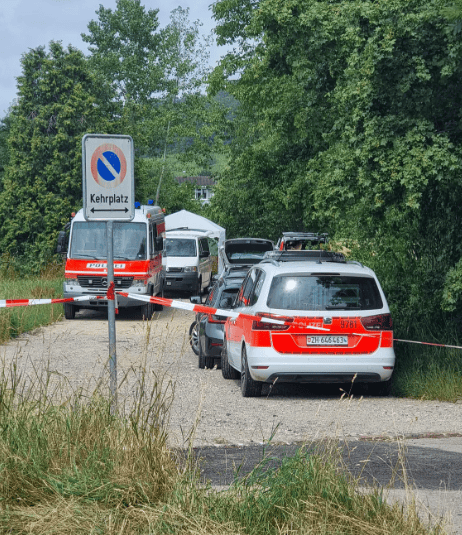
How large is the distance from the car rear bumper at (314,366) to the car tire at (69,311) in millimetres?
14102

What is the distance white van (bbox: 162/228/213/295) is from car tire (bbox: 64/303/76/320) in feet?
25.8

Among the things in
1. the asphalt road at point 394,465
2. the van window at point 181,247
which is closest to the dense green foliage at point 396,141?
the asphalt road at point 394,465

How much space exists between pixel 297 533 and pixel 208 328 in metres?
9.72

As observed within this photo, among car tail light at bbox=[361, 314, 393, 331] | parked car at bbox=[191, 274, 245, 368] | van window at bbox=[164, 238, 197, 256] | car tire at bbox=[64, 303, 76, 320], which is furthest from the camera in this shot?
van window at bbox=[164, 238, 197, 256]

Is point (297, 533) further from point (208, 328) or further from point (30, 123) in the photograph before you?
point (30, 123)

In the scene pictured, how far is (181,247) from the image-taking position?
113 ft

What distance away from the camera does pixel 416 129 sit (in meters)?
12.1

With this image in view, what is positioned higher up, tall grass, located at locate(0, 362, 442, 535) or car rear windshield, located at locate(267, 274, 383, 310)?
car rear windshield, located at locate(267, 274, 383, 310)

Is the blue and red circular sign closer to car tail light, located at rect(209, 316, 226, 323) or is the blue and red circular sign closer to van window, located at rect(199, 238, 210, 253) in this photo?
car tail light, located at rect(209, 316, 226, 323)

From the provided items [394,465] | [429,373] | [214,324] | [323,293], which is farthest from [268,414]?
[214,324]

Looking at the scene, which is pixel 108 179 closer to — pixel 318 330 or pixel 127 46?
pixel 318 330

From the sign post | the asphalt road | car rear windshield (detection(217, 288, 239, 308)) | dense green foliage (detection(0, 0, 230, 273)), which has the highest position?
dense green foliage (detection(0, 0, 230, 273))

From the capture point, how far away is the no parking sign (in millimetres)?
7797

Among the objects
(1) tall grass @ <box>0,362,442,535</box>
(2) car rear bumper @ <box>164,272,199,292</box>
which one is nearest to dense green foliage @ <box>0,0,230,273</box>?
(2) car rear bumper @ <box>164,272,199,292</box>
